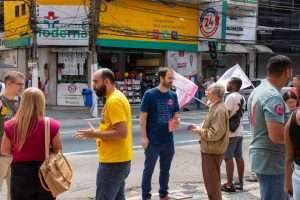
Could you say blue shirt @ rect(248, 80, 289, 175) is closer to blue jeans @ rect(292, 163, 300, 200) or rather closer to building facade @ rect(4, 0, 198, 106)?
blue jeans @ rect(292, 163, 300, 200)

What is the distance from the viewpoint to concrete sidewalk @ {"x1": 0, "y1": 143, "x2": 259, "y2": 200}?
7607 millimetres

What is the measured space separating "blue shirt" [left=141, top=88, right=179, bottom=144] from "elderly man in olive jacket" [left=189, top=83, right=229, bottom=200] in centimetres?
54

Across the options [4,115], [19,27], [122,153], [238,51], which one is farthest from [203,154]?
[238,51]

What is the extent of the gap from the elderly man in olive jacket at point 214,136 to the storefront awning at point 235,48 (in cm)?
2924

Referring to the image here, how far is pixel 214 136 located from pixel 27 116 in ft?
9.00

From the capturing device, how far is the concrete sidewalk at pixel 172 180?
7.61m

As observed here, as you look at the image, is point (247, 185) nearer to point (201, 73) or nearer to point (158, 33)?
point (158, 33)

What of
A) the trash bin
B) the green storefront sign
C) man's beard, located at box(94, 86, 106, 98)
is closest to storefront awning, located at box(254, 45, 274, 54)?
the green storefront sign

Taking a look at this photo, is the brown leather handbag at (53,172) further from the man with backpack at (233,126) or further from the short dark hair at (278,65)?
the man with backpack at (233,126)

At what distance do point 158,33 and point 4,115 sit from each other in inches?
1015

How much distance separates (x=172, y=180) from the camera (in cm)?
897

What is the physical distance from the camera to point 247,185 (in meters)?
8.23

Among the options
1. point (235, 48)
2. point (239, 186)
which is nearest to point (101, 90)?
point (239, 186)

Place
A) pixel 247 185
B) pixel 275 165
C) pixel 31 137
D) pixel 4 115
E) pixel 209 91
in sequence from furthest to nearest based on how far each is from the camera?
pixel 247 185, pixel 209 91, pixel 4 115, pixel 275 165, pixel 31 137
